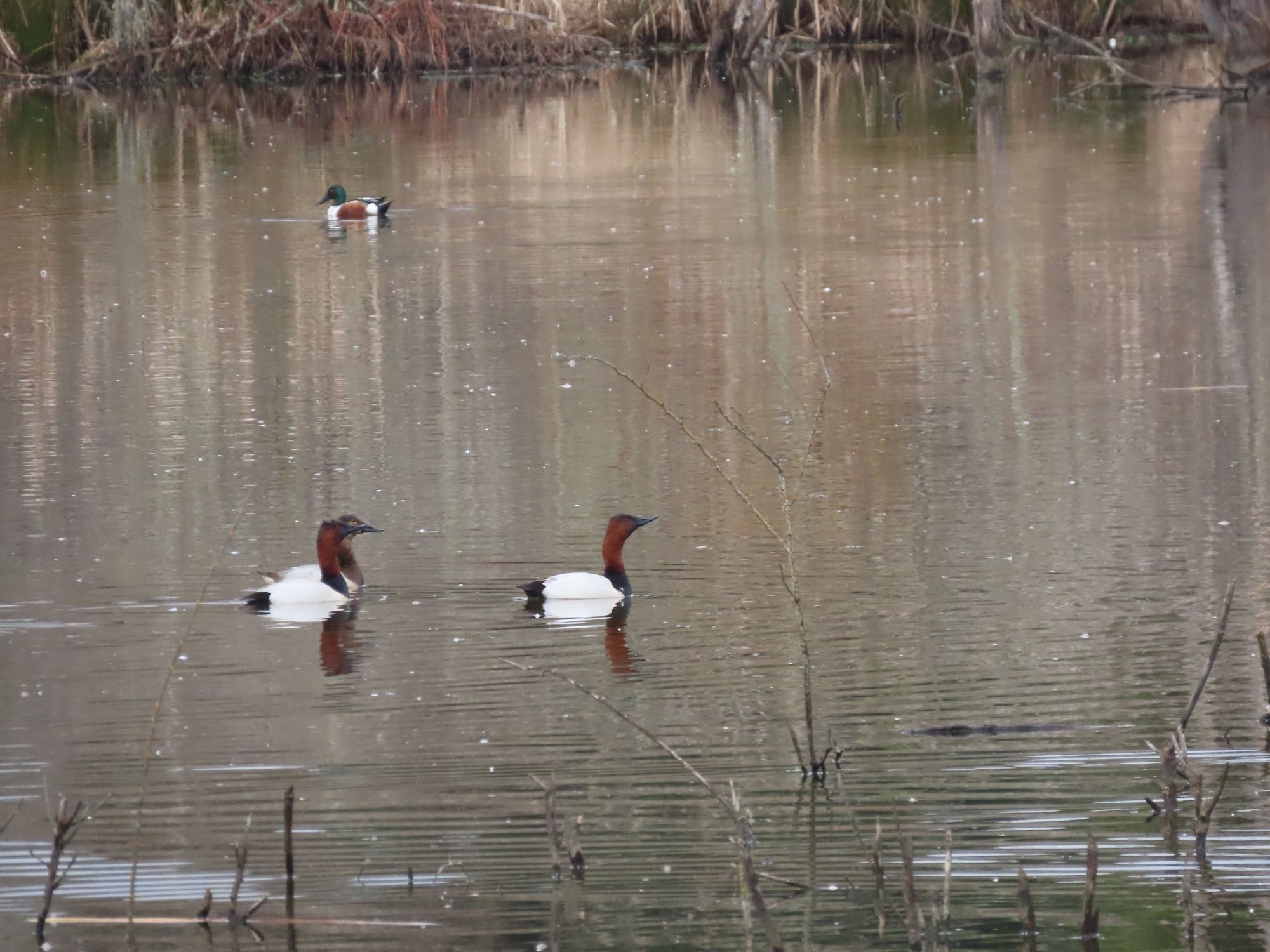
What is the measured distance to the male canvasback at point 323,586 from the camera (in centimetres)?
862

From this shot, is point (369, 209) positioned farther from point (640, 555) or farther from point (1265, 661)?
point (1265, 661)

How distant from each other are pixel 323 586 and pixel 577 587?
958 mm

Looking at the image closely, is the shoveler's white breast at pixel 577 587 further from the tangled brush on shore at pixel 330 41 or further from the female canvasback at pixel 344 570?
the tangled brush on shore at pixel 330 41

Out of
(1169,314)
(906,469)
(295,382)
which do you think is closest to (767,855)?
(906,469)

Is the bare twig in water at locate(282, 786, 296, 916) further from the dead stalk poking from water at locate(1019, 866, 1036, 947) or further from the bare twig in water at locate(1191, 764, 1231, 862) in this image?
the bare twig in water at locate(1191, 764, 1231, 862)

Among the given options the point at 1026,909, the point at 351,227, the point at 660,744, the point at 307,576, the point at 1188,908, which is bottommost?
the point at 351,227

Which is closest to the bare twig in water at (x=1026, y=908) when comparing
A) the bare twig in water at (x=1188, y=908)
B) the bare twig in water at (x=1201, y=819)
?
the bare twig in water at (x=1188, y=908)

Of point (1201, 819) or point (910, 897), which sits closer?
point (910, 897)

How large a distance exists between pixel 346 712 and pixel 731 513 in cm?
299

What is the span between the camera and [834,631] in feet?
26.3

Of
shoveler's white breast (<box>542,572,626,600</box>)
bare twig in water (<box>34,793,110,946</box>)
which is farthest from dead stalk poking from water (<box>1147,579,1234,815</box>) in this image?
shoveler's white breast (<box>542,572,626,600</box>)

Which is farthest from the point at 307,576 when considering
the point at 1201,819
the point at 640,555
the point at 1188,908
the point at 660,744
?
the point at 1188,908

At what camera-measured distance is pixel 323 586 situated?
28.4 ft

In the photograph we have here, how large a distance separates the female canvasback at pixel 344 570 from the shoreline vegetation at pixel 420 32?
2890cm
